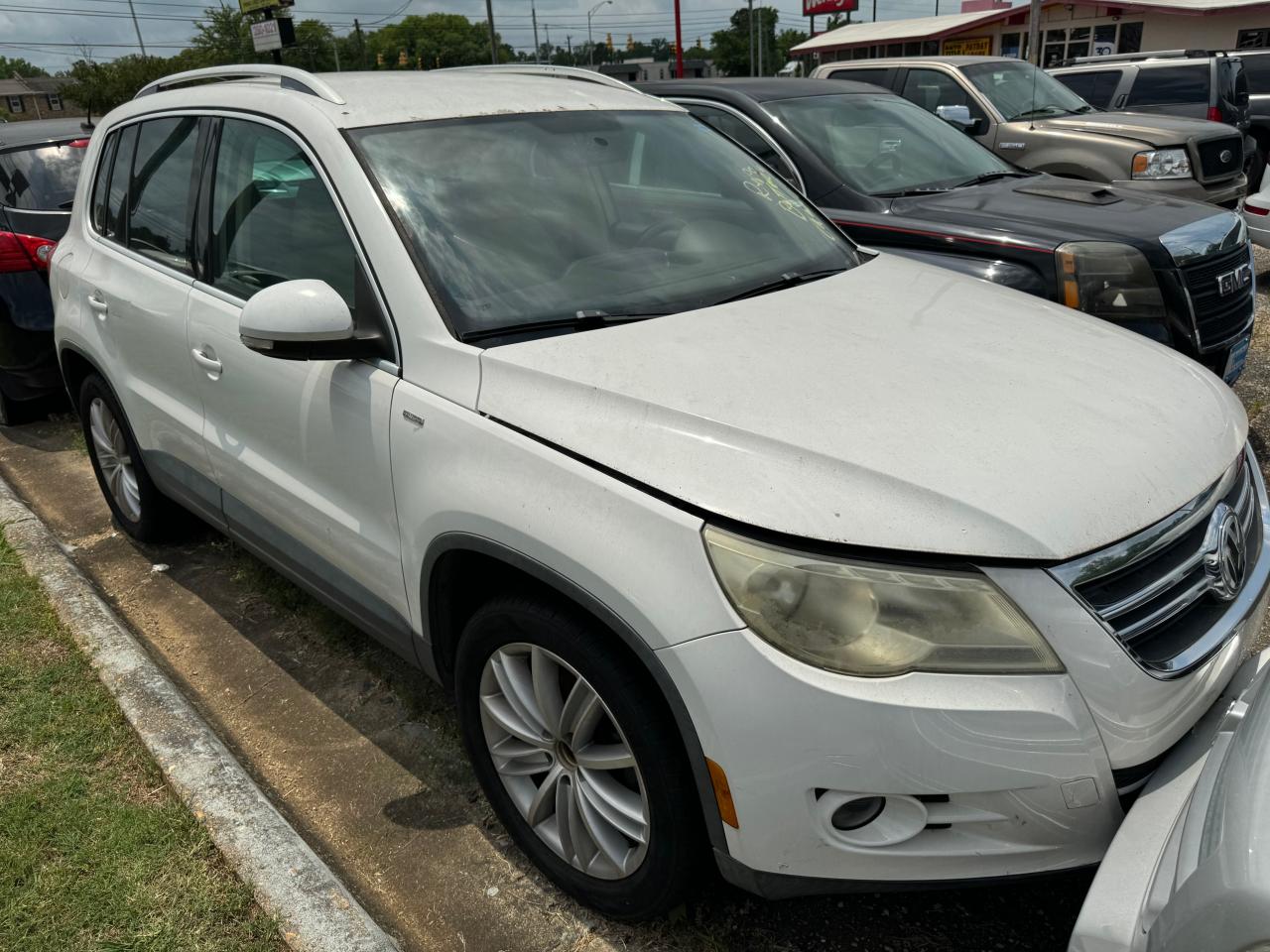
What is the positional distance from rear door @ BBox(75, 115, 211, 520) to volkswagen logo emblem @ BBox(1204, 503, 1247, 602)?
2.87m

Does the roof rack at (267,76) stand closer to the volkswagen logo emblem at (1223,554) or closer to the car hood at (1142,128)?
the volkswagen logo emblem at (1223,554)

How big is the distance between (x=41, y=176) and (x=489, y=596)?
5.59 m

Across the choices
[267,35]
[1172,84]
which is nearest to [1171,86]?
[1172,84]

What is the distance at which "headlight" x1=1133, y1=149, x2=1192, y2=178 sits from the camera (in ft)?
26.3

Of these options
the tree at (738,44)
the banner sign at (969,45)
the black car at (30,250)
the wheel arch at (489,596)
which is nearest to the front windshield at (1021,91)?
the black car at (30,250)

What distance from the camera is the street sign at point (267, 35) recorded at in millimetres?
17406

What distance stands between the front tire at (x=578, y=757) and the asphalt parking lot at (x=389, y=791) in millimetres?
179

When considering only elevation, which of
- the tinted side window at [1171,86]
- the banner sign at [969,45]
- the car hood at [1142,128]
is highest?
the banner sign at [969,45]

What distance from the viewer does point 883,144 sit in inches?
219

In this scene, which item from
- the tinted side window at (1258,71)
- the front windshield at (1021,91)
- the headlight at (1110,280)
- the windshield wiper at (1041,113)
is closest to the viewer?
the headlight at (1110,280)

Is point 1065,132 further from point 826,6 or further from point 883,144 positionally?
point 826,6

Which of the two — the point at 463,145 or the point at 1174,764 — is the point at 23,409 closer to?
the point at 463,145

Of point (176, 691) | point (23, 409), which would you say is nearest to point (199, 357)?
point (176, 691)

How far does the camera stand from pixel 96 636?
3.51 m
